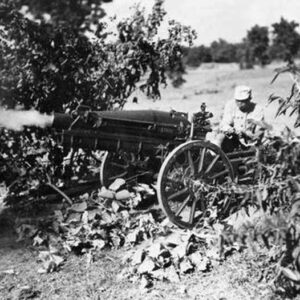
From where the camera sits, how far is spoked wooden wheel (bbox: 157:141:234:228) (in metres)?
4.98

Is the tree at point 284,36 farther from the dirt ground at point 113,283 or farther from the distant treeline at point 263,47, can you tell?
the dirt ground at point 113,283

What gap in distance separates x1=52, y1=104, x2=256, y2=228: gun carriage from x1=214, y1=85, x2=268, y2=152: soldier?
285 mm

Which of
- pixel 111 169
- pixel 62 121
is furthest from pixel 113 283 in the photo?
pixel 111 169

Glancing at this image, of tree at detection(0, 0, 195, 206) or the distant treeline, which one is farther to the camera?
the distant treeline

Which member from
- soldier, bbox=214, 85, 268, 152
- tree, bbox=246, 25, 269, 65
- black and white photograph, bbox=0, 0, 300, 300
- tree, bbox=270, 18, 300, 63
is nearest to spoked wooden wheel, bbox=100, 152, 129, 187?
black and white photograph, bbox=0, 0, 300, 300

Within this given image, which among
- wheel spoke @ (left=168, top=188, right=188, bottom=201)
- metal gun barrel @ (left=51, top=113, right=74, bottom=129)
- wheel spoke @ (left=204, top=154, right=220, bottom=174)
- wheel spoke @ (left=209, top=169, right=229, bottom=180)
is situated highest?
metal gun barrel @ (left=51, top=113, right=74, bottom=129)

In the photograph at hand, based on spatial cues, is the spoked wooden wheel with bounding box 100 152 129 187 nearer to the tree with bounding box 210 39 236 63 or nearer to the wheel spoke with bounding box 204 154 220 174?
the wheel spoke with bounding box 204 154 220 174

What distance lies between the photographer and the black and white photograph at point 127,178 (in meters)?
3.55

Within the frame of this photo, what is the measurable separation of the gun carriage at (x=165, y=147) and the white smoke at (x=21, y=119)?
465 mm

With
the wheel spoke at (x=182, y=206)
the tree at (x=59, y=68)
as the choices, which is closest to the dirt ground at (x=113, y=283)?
the wheel spoke at (x=182, y=206)

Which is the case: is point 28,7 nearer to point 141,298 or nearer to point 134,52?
point 134,52

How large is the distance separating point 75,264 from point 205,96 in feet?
56.7

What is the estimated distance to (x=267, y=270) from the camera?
12.6ft

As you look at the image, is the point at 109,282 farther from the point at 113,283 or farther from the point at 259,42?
Answer: the point at 259,42
